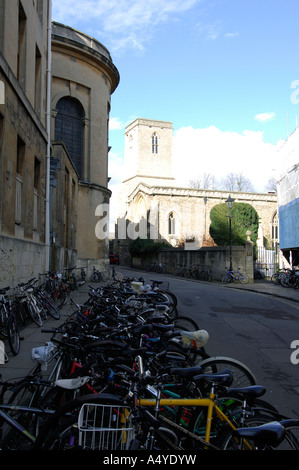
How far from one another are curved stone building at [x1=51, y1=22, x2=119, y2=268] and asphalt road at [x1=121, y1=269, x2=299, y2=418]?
924 centimetres

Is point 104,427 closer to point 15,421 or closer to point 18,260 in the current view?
point 15,421

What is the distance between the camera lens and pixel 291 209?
27.0 meters

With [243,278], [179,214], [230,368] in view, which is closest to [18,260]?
[230,368]

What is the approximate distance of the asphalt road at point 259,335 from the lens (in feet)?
16.6

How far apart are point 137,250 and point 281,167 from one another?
17895 mm

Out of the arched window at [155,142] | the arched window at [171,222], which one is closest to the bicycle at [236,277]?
the arched window at [171,222]

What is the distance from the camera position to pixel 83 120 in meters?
22.0

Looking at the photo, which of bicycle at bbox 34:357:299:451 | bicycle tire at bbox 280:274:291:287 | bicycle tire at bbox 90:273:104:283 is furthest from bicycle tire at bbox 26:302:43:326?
bicycle tire at bbox 280:274:291:287

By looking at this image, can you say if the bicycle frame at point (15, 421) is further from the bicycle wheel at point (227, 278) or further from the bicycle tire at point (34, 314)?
the bicycle wheel at point (227, 278)

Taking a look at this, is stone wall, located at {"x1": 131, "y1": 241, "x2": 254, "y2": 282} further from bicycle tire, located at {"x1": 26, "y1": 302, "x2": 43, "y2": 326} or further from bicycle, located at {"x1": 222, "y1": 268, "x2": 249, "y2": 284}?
bicycle tire, located at {"x1": 26, "y1": 302, "x2": 43, "y2": 326}
